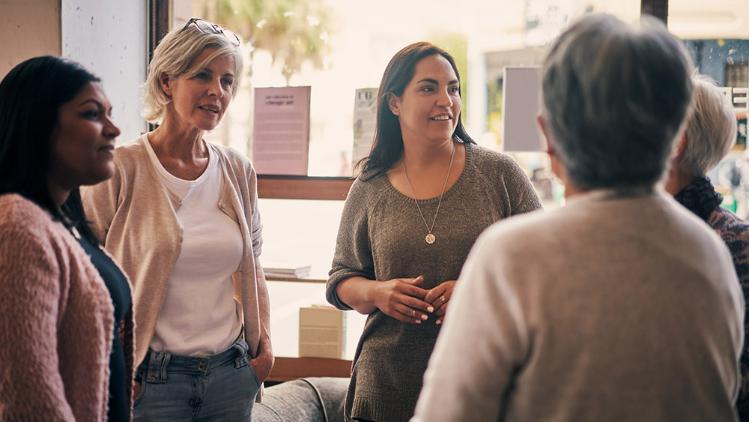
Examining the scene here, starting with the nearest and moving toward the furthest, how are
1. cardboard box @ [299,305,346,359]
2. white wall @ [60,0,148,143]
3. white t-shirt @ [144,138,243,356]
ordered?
white t-shirt @ [144,138,243,356] < white wall @ [60,0,148,143] < cardboard box @ [299,305,346,359]

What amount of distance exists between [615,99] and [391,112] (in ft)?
4.20

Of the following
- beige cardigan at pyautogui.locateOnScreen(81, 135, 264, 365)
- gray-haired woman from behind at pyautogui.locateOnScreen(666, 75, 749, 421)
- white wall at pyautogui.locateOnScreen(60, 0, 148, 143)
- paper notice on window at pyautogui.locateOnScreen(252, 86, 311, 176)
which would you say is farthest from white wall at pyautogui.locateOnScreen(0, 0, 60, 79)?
gray-haired woman from behind at pyautogui.locateOnScreen(666, 75, 749, 421)

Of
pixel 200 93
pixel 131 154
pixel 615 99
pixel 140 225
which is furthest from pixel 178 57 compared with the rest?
pixel 615 99

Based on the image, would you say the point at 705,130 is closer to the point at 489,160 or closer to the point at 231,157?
the point at 489,160

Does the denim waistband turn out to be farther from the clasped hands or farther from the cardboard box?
the cardboard box

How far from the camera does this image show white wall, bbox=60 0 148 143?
300 centimetres

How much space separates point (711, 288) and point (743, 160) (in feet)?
7.81

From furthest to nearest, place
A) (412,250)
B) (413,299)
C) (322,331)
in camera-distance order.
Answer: (322,331), (412,250), (413,299)

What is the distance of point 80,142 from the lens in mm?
1446

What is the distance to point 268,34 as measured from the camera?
3.47 meters

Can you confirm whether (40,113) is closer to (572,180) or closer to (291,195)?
(572,180)

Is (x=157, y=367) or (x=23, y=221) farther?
(x=157, y=367)

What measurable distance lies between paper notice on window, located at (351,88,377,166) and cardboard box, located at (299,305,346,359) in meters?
0.63

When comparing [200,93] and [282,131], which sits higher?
[200,93]
